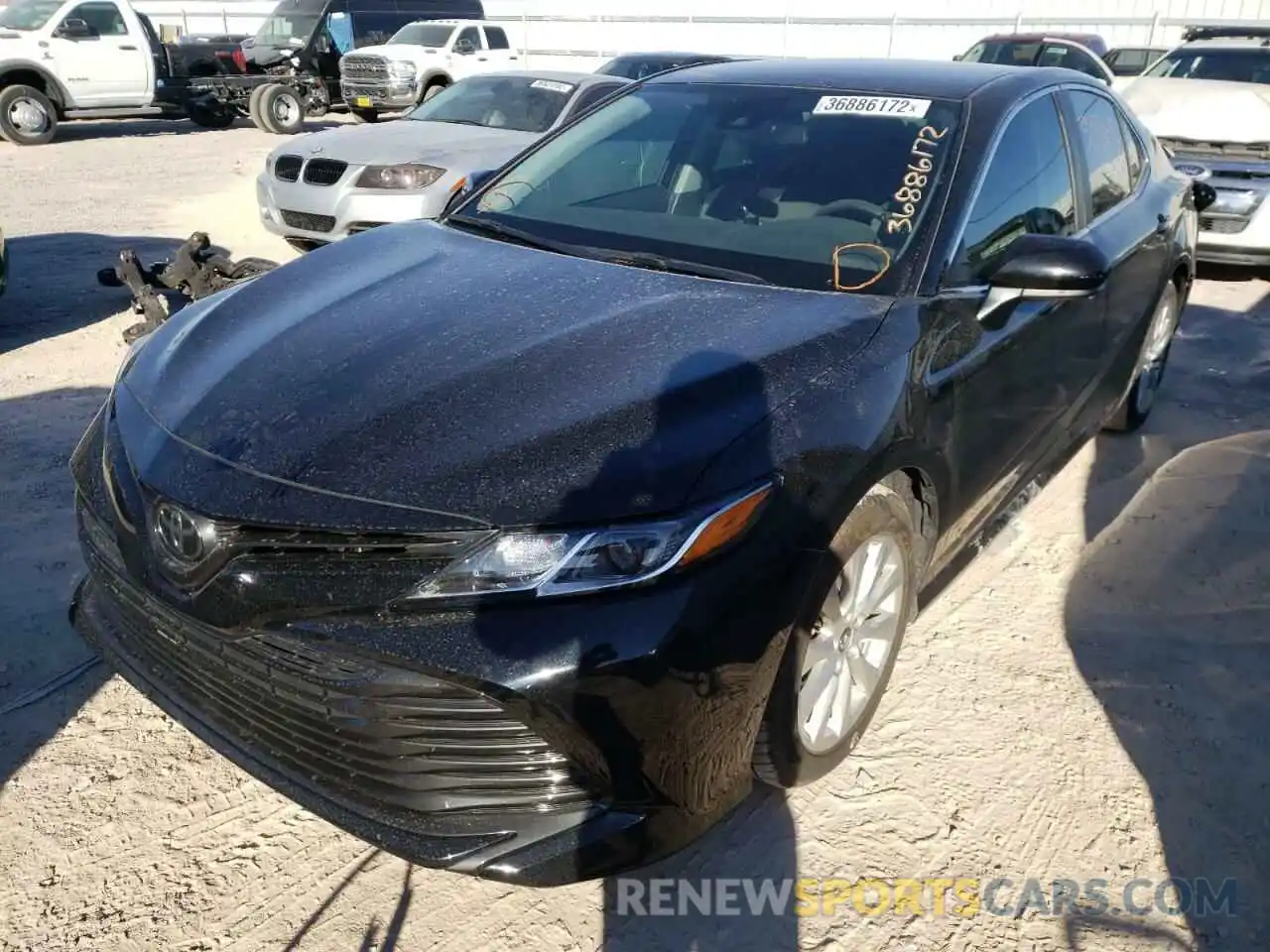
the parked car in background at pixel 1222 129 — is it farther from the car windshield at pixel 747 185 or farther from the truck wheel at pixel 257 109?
the truck wheel at pixel 257 109

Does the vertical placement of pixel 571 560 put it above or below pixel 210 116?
above

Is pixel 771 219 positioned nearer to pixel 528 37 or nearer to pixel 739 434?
pixel 739 434

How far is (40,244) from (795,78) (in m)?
7.62

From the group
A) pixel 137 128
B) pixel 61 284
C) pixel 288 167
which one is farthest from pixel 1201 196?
pixel 137 128

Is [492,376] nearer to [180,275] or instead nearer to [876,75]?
[876,75]

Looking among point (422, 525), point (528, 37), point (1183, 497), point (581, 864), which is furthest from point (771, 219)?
point (528, 37)

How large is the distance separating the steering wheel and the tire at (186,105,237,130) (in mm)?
16621

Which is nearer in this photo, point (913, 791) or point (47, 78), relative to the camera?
point (913, 791)

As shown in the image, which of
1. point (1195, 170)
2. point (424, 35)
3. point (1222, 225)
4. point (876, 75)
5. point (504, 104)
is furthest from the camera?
point (424, 35)

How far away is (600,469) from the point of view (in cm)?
198

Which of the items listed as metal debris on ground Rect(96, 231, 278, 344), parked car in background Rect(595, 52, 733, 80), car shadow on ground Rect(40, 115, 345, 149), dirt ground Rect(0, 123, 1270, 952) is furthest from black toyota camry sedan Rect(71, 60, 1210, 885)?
car shadow on ground Rect(40, 115, 345, 149)

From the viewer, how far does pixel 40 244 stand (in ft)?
28.1

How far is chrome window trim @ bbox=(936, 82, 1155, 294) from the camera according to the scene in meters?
2.78

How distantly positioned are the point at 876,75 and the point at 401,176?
199 inches
